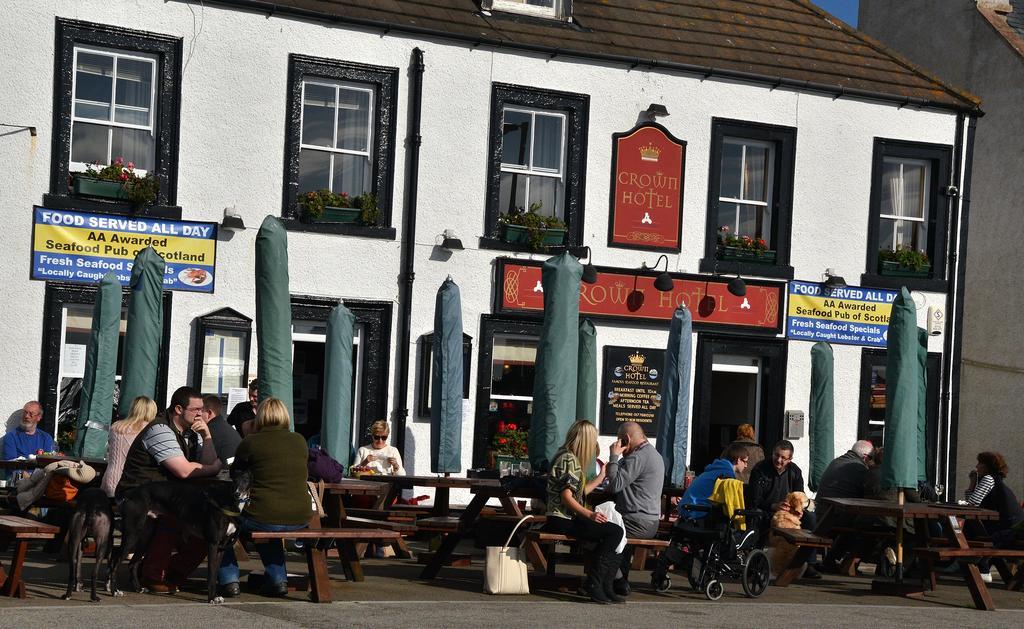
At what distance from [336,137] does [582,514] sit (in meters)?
8.50

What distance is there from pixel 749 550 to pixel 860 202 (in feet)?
31.7

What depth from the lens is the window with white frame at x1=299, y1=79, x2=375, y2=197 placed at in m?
18.9

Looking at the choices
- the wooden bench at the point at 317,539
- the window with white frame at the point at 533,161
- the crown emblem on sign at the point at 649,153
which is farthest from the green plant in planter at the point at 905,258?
the wooden bench at the point at 317,539

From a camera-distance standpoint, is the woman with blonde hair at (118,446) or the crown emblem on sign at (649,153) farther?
the crown emblem on sign at (649,153)

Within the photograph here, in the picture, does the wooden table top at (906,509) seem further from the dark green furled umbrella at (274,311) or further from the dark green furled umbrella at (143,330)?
the dark green furled umbrella at (143,330)

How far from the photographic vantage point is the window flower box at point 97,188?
17.3 meters

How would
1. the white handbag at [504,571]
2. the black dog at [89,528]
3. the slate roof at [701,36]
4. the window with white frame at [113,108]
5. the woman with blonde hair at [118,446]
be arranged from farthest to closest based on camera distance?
the slate roof at [701,36], the window with white frame at [113,108], the woman with blonde hair at [118,446], the white handbag at [504,571], the black dog at [89,528]

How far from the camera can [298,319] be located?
18750mm

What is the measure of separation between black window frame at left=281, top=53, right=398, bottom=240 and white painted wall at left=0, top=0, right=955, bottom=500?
97 millimetres

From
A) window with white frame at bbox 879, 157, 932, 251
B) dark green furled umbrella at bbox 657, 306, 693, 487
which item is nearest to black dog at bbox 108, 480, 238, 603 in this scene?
dark green furled umbrella at bbox 657, 306, 693, 487

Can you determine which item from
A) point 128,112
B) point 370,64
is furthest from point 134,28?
point 370,64

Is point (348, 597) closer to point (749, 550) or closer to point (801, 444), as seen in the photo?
point (749, 550)

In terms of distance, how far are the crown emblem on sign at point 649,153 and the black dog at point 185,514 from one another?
34.7ft

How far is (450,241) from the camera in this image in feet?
62.6
